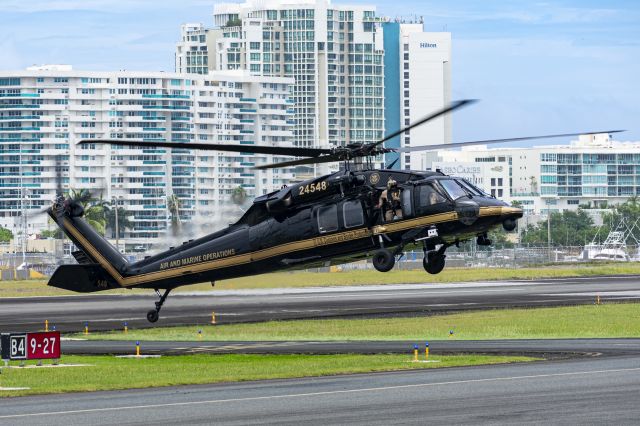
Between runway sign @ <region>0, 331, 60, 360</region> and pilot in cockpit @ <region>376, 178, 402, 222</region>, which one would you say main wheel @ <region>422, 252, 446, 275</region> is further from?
runway sign @ <region>0, 331, 60, 360</region>

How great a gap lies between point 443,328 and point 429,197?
14170 mm

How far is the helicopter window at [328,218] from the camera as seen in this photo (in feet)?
147

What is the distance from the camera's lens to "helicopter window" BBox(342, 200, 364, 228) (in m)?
44.5

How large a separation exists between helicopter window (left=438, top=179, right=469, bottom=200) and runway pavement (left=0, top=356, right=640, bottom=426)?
973cm

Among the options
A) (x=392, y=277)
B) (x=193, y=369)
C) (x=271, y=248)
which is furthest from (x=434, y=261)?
(x=392, y=277)

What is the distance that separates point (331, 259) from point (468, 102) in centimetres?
1270

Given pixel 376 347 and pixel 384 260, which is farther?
pixel 376 347

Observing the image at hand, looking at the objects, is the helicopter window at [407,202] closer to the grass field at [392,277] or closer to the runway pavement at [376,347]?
the runway pavement at [376,347]

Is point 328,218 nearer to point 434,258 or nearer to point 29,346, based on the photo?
point 434,258

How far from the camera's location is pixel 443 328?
5662cm

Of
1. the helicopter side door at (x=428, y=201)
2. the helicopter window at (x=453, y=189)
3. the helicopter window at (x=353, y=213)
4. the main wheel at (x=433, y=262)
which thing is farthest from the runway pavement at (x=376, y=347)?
the helicopter window at (x=453, y=189)

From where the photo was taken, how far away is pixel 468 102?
34.7 m

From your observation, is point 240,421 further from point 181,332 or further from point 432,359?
point 181,332

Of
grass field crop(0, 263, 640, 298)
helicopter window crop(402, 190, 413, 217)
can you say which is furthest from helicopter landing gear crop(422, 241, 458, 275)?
grass field crop(0, 263, 640, 298)
